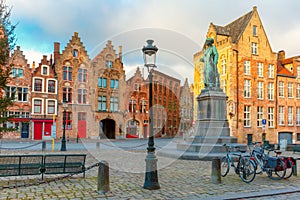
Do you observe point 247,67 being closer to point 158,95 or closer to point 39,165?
point 158,95

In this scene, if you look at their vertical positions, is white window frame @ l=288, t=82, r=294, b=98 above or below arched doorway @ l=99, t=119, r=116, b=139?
above

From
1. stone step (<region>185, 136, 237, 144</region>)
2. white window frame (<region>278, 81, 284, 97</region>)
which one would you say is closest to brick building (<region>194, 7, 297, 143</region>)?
white window frame (<region>278, 81, 284, 97</region>)

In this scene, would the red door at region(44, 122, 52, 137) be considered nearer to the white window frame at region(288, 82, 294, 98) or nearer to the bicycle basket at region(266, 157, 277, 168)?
the white window frame at region(288, 82, 294, 98)

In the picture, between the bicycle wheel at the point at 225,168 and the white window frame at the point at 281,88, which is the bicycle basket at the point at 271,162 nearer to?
the bicycle wheel at the point at 225,168

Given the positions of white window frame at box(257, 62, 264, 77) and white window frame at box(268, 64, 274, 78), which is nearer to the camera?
white window frame at box(257, 62, 264, 77)

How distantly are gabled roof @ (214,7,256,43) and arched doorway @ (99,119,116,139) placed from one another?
60.4ft

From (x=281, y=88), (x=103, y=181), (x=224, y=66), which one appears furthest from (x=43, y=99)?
(x=103, y=181)

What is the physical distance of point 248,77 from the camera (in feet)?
115

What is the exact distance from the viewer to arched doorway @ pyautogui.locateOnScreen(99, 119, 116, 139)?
36241mm

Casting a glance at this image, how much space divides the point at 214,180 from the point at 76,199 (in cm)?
391

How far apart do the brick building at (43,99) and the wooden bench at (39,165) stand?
28427mm

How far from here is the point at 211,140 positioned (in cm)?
1498

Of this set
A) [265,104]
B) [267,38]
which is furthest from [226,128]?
[267,38]

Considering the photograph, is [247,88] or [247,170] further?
[247,88]
